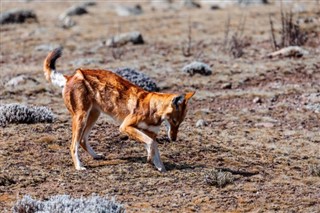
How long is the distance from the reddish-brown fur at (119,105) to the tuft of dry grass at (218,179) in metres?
0.77

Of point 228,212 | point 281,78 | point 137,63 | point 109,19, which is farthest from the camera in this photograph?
point 109,19

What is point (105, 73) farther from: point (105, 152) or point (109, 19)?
point (109, 19)

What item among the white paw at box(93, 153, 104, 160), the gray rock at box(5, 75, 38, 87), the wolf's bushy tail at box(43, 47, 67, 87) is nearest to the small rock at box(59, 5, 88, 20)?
the gray rock at box(5, 75, 38, 87)

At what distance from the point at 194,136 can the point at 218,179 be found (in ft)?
9.95

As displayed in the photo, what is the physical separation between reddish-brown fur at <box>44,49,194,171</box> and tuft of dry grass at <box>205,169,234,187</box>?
2.52ft

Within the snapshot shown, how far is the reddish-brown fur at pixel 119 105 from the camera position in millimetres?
10477

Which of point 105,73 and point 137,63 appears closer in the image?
point 105,73

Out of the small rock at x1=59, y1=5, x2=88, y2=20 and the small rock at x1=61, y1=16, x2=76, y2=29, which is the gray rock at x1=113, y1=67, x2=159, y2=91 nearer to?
the small rock at x1=61, y1=16, x2=76, y2=29

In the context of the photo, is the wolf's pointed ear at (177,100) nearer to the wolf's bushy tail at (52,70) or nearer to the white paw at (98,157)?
the white paw at (98,157)

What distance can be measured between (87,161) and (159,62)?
11233 millimetres

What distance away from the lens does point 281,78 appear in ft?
64.2

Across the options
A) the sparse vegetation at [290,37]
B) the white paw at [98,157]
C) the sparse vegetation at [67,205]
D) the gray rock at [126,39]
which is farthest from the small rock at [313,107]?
the gray rock at [126,39]

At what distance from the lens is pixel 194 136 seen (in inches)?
524

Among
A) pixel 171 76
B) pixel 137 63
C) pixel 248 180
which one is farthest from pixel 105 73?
pixel 137 63
